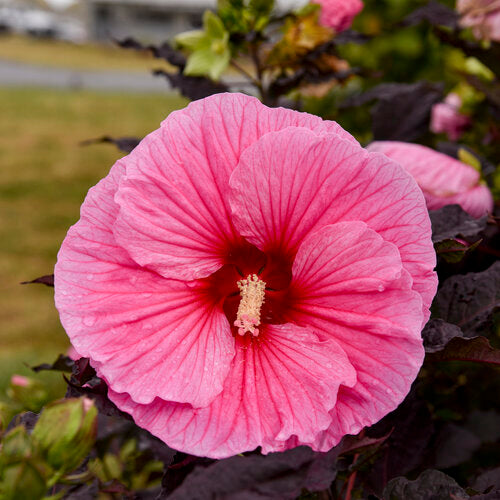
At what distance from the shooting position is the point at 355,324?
1.94ft

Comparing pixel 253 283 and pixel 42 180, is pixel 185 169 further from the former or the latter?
pixel 42 180

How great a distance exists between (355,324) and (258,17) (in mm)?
684

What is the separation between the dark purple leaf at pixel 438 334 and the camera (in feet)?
2.09

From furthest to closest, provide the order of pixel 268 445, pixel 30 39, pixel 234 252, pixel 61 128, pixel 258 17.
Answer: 1. pixel 30 39
2. pixel 61 128
3. pixel 258 17
4. pixel 234 252
5. pixel 268 445

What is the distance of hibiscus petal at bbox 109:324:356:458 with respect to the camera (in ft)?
1.79

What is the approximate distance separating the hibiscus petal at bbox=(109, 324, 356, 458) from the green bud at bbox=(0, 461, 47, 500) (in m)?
0.11

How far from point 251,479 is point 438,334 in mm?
288

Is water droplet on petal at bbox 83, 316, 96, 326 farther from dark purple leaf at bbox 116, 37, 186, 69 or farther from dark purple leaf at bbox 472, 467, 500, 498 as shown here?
dark purple leaf at bbox 116, 37, 186, 69

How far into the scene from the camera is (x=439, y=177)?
0.88 meters

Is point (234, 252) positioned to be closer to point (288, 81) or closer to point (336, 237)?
point (336, 237)

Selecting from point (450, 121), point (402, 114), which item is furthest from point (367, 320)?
point (450, 121)

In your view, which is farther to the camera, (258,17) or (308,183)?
(258,17)

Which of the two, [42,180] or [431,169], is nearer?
[431,169]

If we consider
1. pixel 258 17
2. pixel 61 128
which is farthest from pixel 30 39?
pixel 258 17
